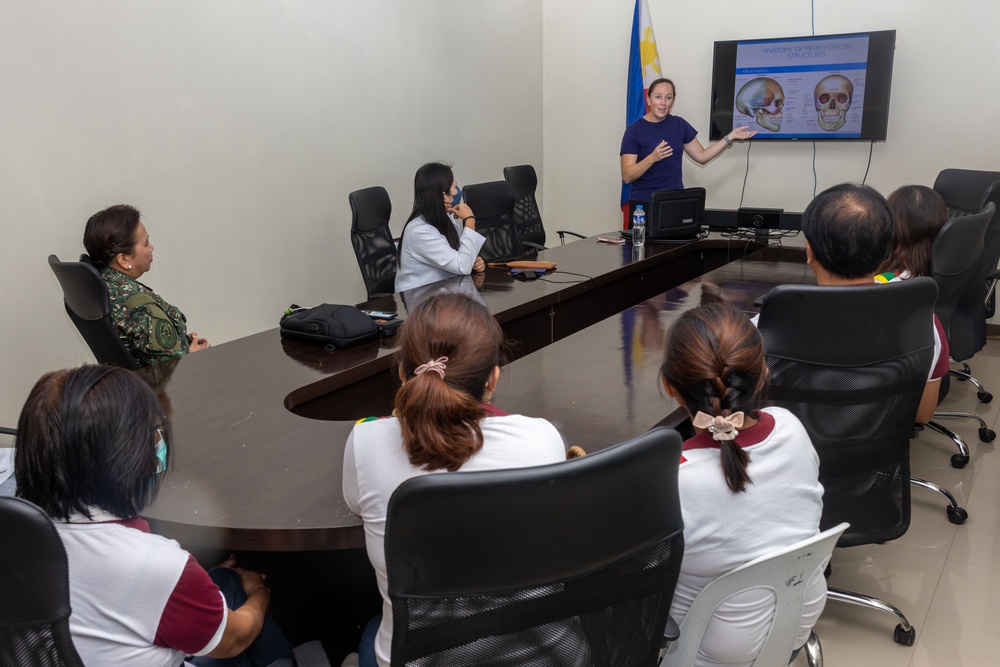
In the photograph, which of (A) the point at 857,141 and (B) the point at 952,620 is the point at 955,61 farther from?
(B) the point at 952,620

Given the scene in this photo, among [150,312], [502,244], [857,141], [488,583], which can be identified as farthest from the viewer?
[857,141]

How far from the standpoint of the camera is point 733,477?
1.38 metres

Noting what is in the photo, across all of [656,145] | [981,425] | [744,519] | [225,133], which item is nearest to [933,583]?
[981,425]

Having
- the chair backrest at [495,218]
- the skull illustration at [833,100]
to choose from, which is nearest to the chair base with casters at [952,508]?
the chair backrest at [495,218]

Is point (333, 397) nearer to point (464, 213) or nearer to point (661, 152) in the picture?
point (464, 213)

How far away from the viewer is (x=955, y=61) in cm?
514

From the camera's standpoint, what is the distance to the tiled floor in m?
2.25

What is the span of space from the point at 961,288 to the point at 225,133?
3516 millimetres

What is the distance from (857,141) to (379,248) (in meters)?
3.42

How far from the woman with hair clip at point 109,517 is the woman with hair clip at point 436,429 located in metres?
0.29

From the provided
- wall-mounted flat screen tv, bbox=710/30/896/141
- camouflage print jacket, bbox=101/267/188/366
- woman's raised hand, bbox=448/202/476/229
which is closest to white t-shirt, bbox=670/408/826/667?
camouflage print jacket, bbox=101/267/188/366

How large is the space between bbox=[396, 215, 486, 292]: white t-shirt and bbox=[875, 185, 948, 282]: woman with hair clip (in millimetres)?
1761

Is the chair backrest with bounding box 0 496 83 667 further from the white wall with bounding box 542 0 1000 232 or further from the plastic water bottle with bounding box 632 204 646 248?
the white wall with bounding box 542 0 1000 232

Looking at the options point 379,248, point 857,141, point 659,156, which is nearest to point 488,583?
point 379,248
